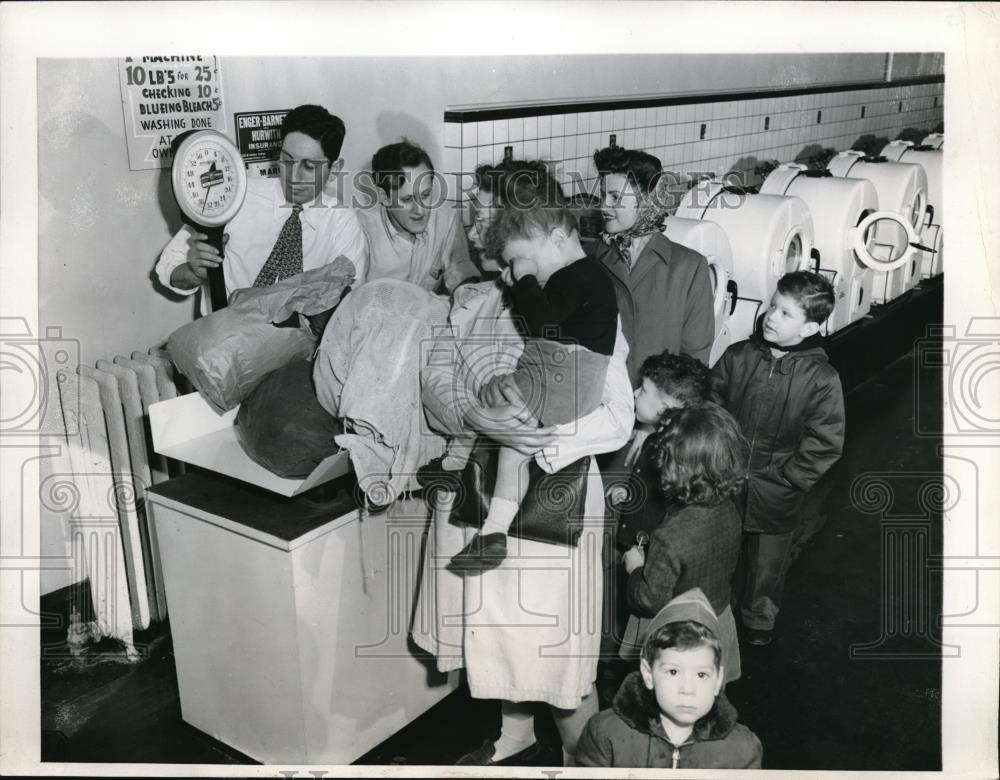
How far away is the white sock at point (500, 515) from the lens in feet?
6.22

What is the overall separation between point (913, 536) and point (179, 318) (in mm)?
2043

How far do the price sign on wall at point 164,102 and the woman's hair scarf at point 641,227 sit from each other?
105cm

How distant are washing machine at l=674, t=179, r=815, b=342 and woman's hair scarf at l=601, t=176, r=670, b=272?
1.91 ft

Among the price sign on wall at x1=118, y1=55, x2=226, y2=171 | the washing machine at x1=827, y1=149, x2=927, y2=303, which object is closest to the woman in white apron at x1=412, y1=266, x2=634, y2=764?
the price sign on wall at x1=118, y1=55, x2=226, y2=171

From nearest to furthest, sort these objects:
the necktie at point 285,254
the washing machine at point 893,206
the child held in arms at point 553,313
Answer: the child held in arms at point 553,313
the necktie at point 285,254
the washing machine at point 893,206

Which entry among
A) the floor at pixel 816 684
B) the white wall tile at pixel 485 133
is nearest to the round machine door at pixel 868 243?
the floor at pixel 816 684

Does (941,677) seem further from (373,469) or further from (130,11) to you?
(130,11)

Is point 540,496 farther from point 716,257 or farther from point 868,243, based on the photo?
point 868,243

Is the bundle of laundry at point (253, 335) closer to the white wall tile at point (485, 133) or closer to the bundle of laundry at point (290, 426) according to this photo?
the bundle of laundry at point (290, 426)

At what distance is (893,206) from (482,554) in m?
2.56

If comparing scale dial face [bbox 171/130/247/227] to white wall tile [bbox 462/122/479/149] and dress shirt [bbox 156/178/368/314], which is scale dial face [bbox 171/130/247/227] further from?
white wall tile [bbox 462/122/479/149]

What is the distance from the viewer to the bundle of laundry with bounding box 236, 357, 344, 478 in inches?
75.5

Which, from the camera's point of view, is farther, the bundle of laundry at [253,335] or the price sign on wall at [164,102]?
the price sign on wall at [164,102]

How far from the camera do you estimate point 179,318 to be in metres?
2.59
